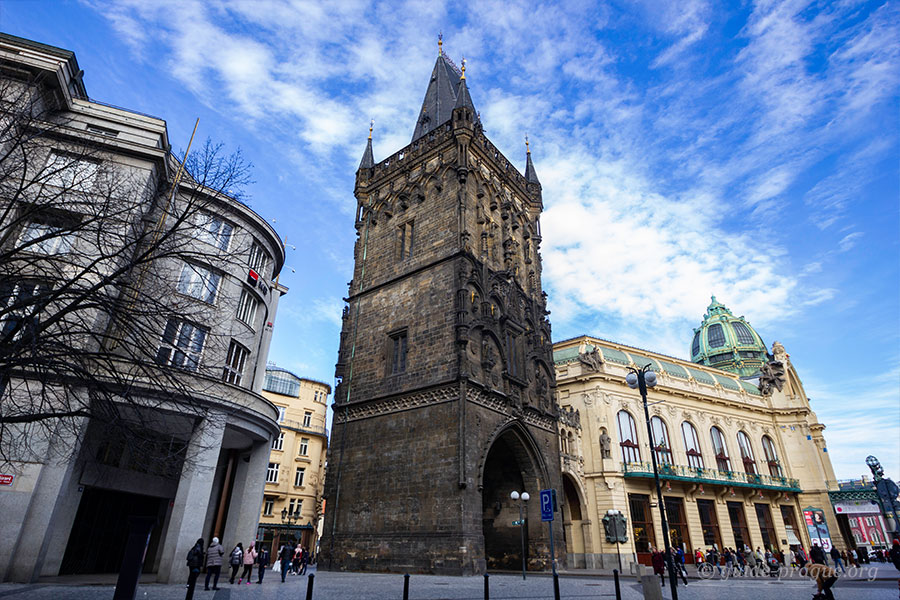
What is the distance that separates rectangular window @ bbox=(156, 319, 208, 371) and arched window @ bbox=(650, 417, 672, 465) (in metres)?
32.3

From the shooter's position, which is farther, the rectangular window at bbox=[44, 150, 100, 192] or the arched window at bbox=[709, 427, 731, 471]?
the arched window at bbox=[709, 427, 731, 471]

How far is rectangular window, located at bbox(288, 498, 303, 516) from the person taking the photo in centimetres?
4505

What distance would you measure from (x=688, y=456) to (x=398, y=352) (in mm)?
27297

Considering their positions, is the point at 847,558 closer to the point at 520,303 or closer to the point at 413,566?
the point at 520,303

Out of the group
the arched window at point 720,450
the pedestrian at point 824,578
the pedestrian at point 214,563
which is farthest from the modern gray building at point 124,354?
the arched window at point 720,450

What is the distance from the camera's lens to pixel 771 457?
45844 mm

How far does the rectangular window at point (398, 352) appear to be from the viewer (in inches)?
954

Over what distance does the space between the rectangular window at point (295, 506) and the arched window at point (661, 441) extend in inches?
1227

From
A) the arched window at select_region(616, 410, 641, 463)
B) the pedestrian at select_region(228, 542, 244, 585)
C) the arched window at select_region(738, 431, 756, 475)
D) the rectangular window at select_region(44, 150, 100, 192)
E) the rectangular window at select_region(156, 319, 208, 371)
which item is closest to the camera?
the rectangular window at select_region(44, 150, 100, 192)

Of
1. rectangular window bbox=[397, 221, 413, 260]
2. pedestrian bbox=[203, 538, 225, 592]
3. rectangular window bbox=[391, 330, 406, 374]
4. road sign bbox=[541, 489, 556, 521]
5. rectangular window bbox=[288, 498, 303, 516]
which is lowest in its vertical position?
pedestrian bbox=[203, 538, 225, 592]

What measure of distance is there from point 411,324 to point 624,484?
20.5 m

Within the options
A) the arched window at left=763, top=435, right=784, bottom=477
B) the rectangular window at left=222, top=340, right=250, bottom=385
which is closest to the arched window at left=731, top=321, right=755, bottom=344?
the arched window at left=763, top=435, right=784, bottom=477

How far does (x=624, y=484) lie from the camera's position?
113ft

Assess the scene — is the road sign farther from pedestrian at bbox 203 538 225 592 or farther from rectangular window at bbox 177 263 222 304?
rectangular window at bbox 177 263 222 304
